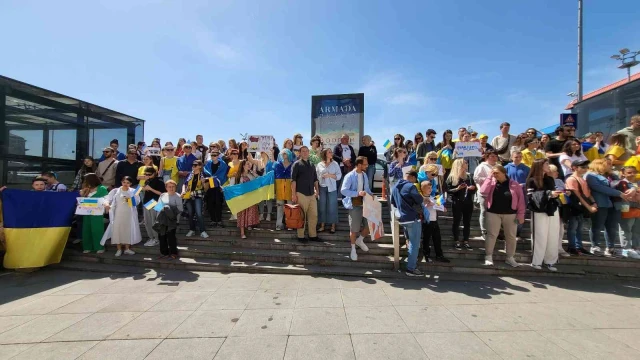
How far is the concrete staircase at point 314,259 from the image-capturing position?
545 cm

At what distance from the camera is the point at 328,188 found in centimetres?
666

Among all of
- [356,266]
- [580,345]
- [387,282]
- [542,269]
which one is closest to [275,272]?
[356,266]

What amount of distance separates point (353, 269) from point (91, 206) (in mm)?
6023

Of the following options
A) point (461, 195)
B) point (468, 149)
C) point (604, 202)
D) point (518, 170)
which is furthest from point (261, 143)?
point (604, 202)

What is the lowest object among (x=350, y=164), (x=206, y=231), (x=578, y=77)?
(x=206, y=231)

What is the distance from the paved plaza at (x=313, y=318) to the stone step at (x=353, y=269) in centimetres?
21

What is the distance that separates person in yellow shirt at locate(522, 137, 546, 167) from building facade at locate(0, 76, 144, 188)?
13.1 m

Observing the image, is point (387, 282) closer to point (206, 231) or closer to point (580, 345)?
point (580, 345)

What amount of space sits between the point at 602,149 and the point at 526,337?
756 cm

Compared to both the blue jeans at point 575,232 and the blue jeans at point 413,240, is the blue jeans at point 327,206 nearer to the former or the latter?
the blue jeans at point 413,240

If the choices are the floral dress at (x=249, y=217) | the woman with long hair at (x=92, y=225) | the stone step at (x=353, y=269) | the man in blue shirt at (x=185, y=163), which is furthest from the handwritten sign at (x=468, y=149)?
the woman with long hair at (x=92, y=225)

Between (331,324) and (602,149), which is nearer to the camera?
(331,324)

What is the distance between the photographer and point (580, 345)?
3.03 m

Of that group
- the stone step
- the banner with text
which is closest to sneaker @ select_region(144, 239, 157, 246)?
the stone step
